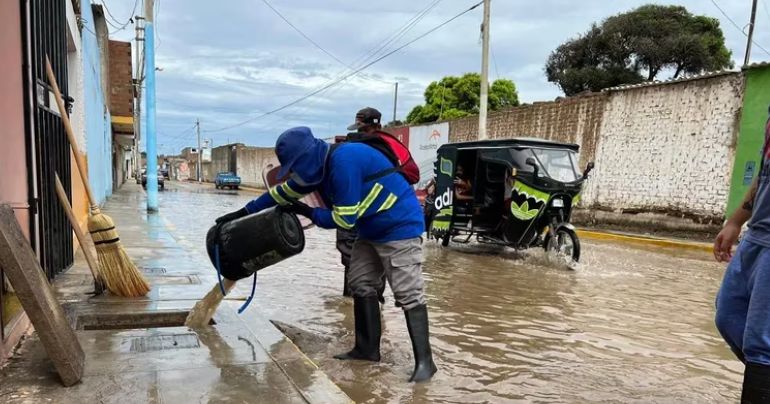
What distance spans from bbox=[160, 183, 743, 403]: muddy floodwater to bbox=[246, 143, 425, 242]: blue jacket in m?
0.96

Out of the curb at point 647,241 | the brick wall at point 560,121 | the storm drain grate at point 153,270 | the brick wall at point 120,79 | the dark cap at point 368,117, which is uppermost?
the brick wall at point 120,79

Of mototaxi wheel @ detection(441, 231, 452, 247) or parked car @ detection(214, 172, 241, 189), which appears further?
parked car @ detection(214, 172, 241, 189)

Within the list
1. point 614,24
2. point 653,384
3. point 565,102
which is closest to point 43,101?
point 653,384

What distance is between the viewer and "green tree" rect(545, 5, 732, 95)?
26859 mm

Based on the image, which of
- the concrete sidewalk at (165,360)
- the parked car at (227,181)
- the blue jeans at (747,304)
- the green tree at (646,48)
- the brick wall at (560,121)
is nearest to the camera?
the blue jeans at (747,304)

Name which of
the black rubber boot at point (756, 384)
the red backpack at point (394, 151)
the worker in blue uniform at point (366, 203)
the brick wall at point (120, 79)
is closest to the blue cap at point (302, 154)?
the worker in blue uniform at point (366, 203)

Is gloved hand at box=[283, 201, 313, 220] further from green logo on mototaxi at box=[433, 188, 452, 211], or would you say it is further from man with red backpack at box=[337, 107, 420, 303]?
green logo on mototaxi at box=[433, 188, 452, 211]

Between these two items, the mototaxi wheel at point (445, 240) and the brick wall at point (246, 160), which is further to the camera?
the brick wall at point (246, 160)

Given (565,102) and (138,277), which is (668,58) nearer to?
(565,102)

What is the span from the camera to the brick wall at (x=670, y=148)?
1191 cm

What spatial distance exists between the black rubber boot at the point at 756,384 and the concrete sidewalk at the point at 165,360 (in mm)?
1710

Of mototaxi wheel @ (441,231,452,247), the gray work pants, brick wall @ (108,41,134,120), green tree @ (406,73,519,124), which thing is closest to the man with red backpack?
the gray work pants

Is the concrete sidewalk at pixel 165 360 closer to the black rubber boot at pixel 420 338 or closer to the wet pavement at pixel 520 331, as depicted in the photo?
the wet pavement at pixel 520 331

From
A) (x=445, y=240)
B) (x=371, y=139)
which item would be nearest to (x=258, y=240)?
(x=371, y=139)
